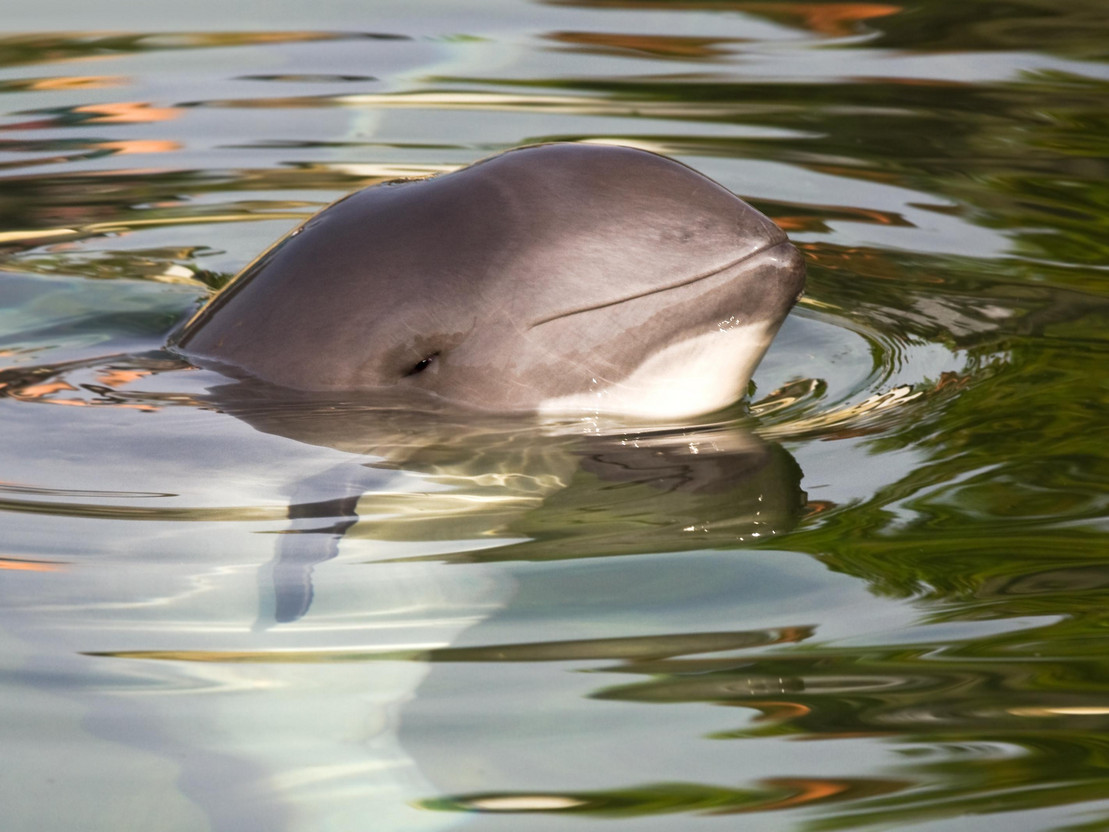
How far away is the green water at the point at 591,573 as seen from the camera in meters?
2.31

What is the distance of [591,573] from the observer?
9.46 feet

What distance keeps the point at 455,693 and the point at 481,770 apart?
224 mm

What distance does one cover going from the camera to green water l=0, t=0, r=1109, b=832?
7.58ft

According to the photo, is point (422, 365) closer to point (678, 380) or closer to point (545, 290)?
point (545, 290)

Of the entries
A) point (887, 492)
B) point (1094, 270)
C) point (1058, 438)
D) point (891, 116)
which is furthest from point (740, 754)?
point (891, 116)

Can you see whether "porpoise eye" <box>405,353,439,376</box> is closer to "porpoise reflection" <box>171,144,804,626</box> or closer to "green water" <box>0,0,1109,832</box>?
"porpoise reflection" <box>171,144,804,626</box>

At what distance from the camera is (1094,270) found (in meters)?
5.16

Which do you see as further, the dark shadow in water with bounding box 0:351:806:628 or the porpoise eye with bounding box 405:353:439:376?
the porpoise eye with bounding box 405:353:439:376

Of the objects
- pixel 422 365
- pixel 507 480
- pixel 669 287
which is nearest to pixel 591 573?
pixel 507 480

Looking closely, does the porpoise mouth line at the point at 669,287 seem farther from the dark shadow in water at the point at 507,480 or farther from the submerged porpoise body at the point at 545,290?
the dark shadow in water at the point at 507,480

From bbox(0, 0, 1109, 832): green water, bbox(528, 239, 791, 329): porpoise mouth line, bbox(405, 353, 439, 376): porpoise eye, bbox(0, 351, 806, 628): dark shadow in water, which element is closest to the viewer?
bbox(0, 0, 1109, 832): green water

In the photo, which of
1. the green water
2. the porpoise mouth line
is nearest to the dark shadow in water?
the green water

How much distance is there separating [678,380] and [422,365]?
601mm

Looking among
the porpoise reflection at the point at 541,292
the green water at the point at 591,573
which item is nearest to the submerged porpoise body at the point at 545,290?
the porpoise reflection at the point at 541,292
